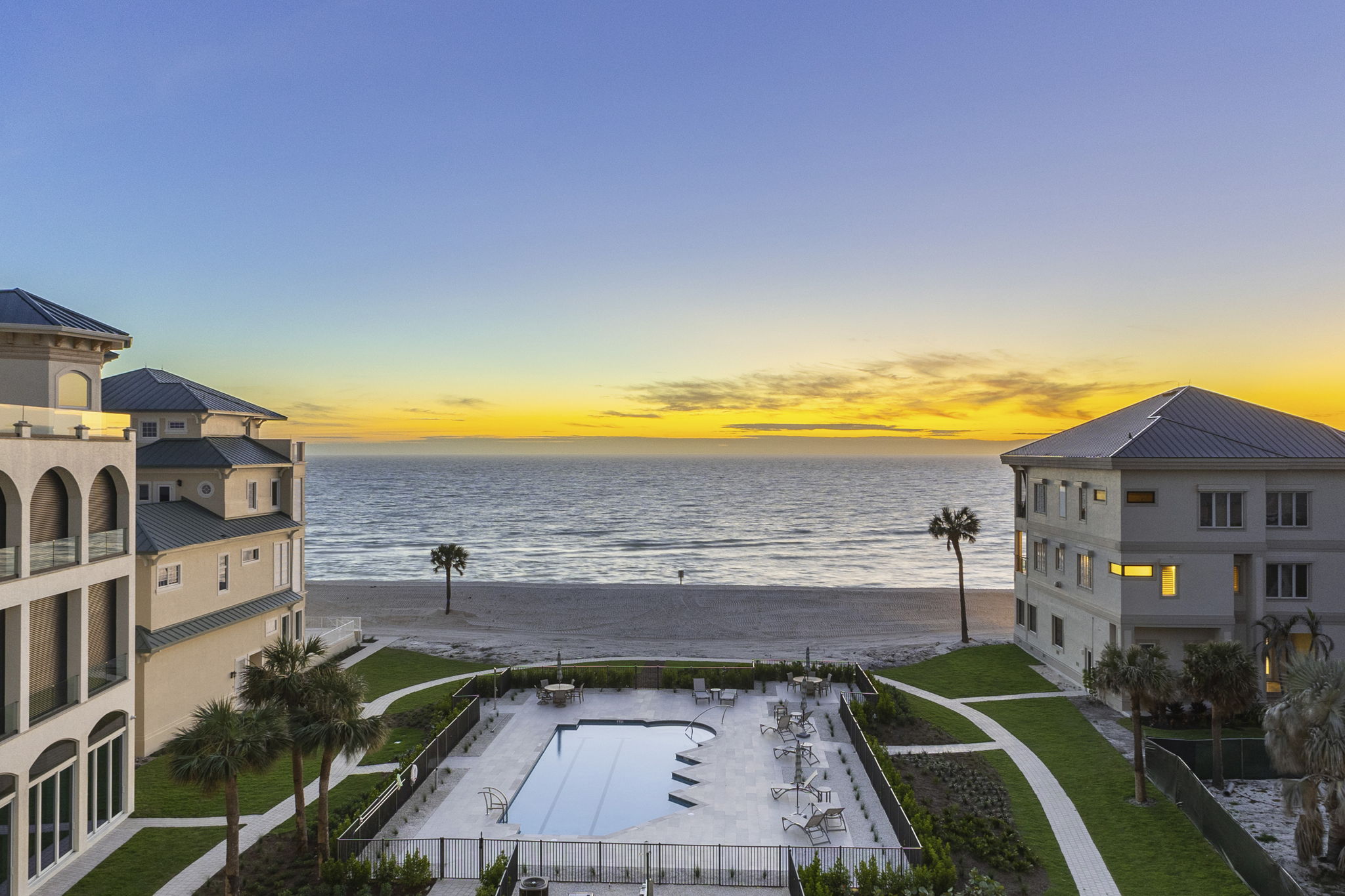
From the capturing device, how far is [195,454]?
1136 inches

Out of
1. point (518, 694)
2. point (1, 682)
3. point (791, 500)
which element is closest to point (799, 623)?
point (518, 694)

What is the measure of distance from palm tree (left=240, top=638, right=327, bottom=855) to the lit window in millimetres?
29535

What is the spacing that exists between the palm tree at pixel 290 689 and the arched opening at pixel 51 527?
4.86 metres

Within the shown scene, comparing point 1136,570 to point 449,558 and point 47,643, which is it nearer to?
point 47,643

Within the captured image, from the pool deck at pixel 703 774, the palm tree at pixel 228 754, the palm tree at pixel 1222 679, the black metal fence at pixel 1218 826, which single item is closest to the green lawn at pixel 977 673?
the pool deck at pixel 703 774

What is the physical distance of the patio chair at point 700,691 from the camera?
Answer: 31391 millimetres

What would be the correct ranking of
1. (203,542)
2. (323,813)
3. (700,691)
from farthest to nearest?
(700,691)
(203,542)
(323,813)

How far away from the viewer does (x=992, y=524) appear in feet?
405

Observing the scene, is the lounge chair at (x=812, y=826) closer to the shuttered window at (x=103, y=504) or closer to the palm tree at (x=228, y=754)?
the palm tree at (x=228, y=754)

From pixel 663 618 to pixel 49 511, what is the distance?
35.8 meters

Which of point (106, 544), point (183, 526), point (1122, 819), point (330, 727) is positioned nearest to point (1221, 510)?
point (1122, 819)

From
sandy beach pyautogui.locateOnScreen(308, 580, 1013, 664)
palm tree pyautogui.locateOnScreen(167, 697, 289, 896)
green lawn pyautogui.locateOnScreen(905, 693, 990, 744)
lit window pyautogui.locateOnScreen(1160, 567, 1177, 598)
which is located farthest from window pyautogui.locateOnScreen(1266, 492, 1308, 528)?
palm tree pyautogui.locateOnScreen(167, 697, 289, 896)

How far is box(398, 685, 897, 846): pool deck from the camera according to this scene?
1969cm

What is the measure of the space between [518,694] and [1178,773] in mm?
22477
